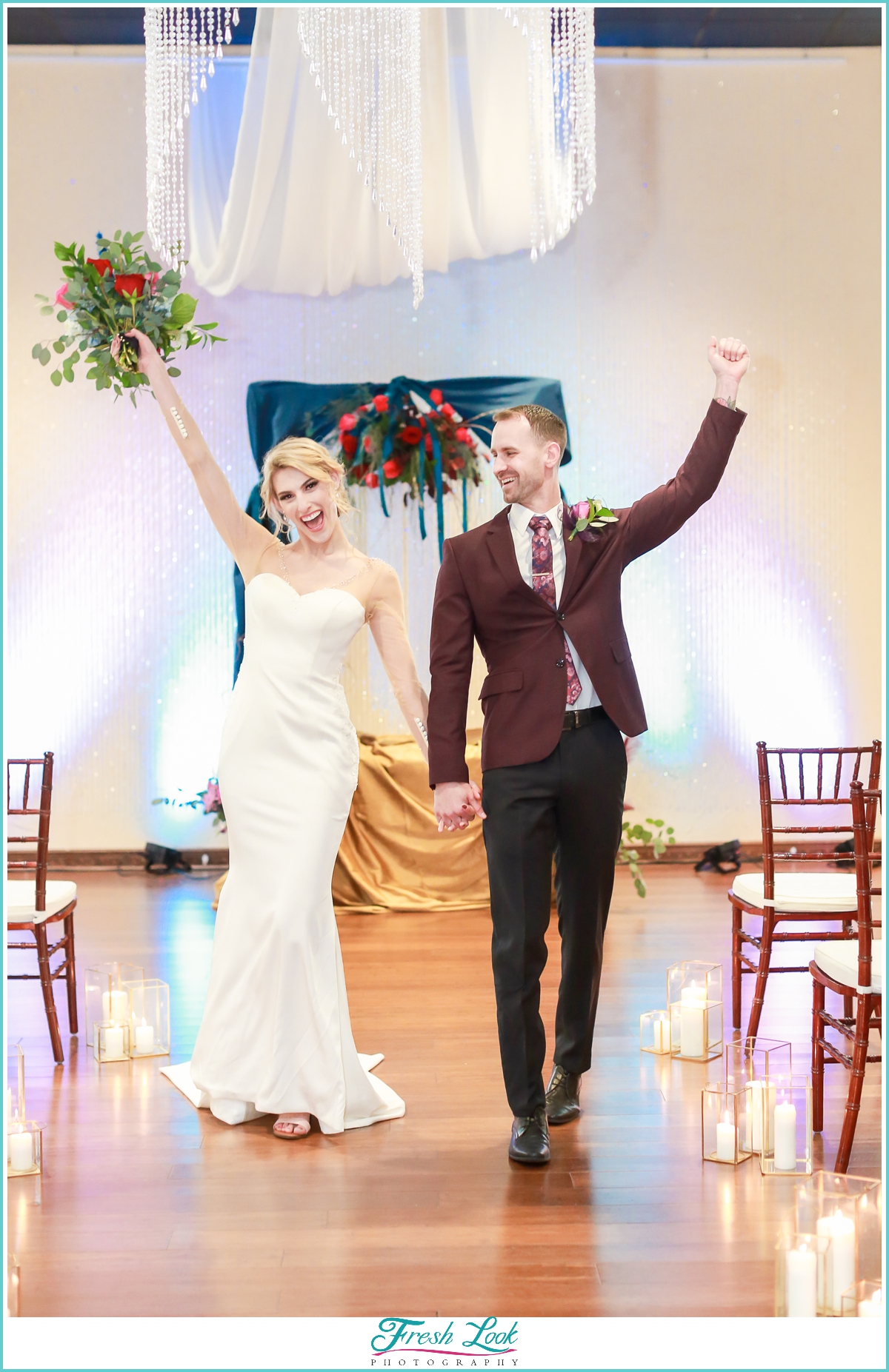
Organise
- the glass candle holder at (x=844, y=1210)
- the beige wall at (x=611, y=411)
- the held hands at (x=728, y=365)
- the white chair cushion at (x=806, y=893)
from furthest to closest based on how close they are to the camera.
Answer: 1. the beige wall at (x=611, y=411)
2. the white chair cushion at (x=806, y=893)
3. the held hands at (x=728, y=365)
4. the glass candle holder at (x=844, y=1210)

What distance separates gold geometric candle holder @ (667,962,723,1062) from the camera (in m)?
3.78

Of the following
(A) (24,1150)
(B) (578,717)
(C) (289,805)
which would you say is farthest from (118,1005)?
(B) (578,717)

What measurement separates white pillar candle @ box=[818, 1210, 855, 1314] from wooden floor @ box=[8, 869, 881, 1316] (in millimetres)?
145

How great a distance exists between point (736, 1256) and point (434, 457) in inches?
191

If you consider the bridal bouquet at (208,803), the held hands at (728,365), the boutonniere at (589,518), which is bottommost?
the bridal bouquet at (208,803)

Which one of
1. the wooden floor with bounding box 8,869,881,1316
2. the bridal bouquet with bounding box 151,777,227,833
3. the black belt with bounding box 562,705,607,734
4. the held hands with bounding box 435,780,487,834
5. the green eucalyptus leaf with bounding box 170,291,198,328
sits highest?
the green eucalyptus leaf with bounding box 170,291,198,328

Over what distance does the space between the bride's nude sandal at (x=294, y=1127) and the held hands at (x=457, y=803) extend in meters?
0.90

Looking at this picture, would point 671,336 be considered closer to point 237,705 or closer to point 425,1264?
point 237,705

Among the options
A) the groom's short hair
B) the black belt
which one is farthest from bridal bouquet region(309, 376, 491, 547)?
the black belt

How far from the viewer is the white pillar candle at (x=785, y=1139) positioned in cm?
299

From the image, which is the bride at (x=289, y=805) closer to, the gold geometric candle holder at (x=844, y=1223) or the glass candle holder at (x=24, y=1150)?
the glass candle holder at (x=24, y=1150)

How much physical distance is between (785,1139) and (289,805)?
1.47 m

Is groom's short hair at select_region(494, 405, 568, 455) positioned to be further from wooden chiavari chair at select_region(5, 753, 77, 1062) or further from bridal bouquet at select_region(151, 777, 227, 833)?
bridal bouquet at select_region(151, 777, 227, 833)

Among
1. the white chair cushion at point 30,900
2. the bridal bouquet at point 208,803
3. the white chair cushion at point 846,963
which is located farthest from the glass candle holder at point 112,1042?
the bridal bouquet at point 208,803
